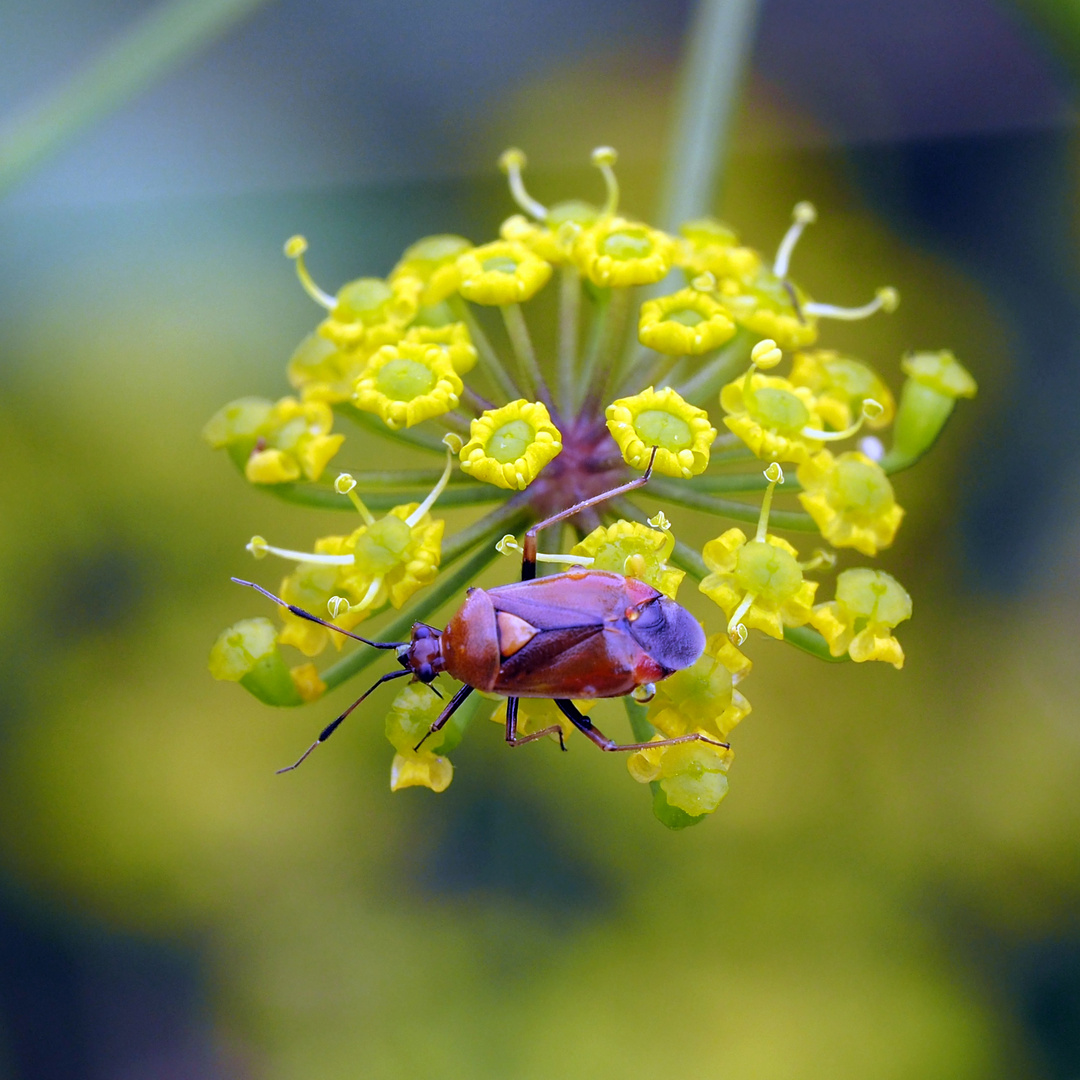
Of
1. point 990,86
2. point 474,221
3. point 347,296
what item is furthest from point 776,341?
point 990,86

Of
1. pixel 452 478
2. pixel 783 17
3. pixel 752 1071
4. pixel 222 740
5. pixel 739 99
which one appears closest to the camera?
pixel 452 478

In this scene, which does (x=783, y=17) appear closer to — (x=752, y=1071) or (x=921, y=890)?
(x=921, y=890)

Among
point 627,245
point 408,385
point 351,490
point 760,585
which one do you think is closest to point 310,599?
point 351,490

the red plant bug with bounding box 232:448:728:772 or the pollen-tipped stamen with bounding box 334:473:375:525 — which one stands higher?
the pollen-tipped stamen with bounding box 334:473:375:525

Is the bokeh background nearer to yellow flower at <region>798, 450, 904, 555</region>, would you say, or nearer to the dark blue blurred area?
the dark blue blurred area

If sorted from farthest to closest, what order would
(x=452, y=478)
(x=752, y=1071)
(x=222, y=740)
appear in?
(x=222, y=740) < (x=752, y=1071) < (x=452, y=478)

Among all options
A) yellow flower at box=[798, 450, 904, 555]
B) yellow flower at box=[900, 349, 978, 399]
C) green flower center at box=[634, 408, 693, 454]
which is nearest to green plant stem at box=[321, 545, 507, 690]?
green flower center at box=[634, 408, 693, 454]
